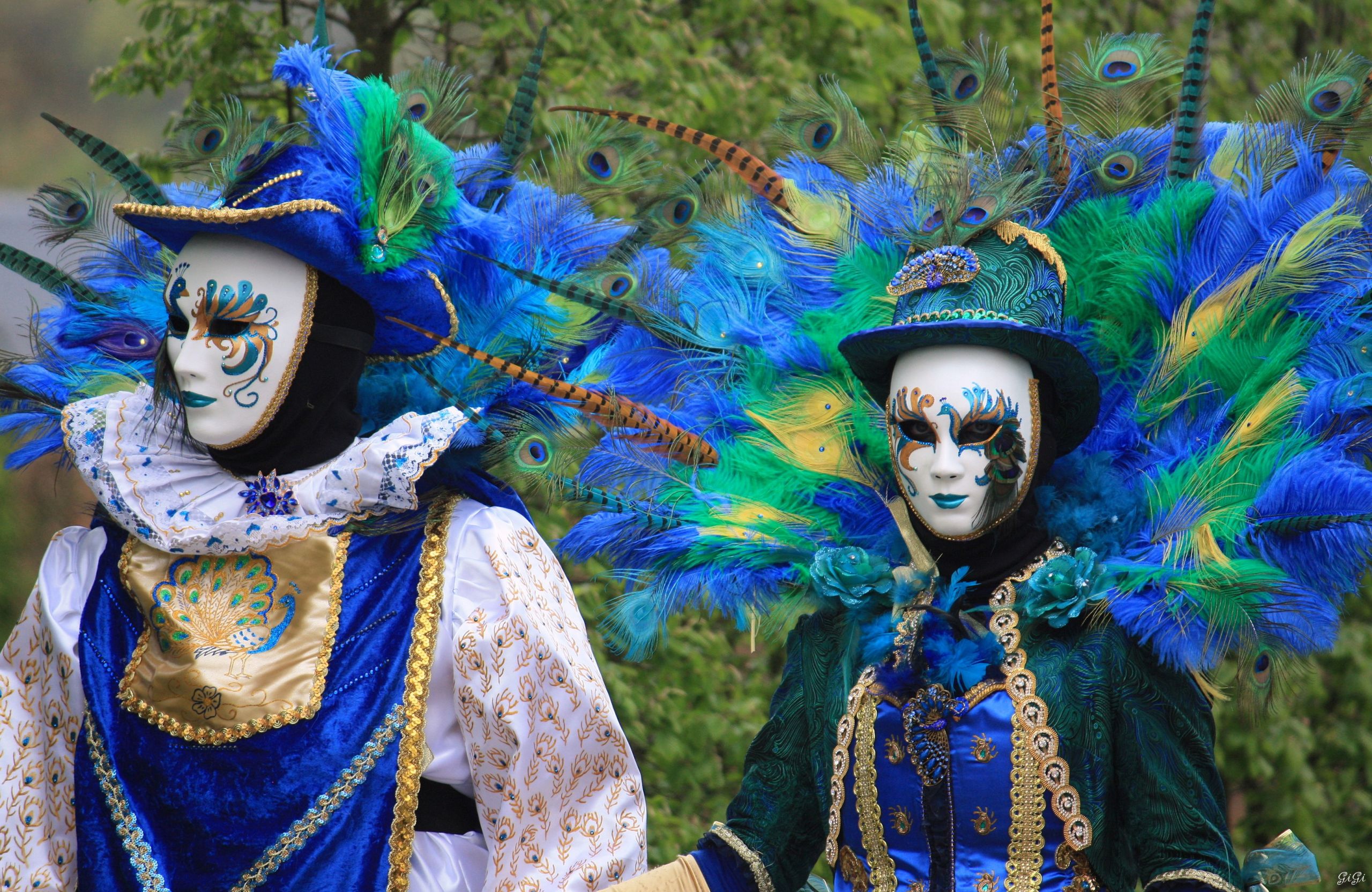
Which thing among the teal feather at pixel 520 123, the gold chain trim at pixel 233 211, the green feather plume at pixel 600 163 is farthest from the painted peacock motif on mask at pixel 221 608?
the green feather plume at pixel 600 163

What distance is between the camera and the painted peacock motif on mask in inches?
113

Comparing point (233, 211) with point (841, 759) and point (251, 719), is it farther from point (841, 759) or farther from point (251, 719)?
point (841, 759)

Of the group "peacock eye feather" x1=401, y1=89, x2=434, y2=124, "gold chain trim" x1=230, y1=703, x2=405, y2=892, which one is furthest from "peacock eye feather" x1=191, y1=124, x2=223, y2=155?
"gold chain trim" x1=230, y1=703, x2=405, y2=892

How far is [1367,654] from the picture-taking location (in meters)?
5.46

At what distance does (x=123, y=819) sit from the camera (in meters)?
2.83

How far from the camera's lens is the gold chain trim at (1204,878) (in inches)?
97.8

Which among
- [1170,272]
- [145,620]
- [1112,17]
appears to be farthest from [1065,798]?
[1112,17]

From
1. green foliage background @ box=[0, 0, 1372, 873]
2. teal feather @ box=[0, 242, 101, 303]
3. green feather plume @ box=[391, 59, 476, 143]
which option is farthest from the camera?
green foliage background @ box=[0, 0, 1372, 873]

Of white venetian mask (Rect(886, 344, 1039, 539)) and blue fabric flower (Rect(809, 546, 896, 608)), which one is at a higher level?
white venetian mask (Rect(886, 344, 1039, 539))

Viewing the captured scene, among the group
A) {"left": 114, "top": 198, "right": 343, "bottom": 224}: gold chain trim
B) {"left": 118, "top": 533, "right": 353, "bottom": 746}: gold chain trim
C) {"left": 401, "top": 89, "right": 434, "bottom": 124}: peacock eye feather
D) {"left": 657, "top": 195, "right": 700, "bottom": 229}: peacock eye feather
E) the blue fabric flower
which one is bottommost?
{"left": 118, "top": 533, "right": 353, "bottom": 746}: gold chain trim

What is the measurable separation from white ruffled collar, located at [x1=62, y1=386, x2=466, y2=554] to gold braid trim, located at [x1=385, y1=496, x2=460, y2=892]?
17cm

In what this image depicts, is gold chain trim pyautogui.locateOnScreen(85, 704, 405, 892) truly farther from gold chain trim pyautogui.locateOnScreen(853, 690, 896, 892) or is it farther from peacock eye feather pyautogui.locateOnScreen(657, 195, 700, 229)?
peacock eye feather pyautogui.locateOnScreen(657, 195, 700, 229)

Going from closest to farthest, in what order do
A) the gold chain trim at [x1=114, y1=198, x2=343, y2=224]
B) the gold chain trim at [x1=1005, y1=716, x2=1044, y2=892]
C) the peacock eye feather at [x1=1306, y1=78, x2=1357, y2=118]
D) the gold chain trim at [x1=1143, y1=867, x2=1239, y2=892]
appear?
the gold chain trim at [x1=1143, y1=867, x2=1239, y2=892] < the gold chain trim at [x1=1005, y1=716, x2=1044, y2=892] < the peacock eye feather at [x1=1306, y1=78, x2=1357, y2=118] < the gold chain trim at [x1=114, y1=198, x2=343, y2=224]

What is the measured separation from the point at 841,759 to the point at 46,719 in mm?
1449
